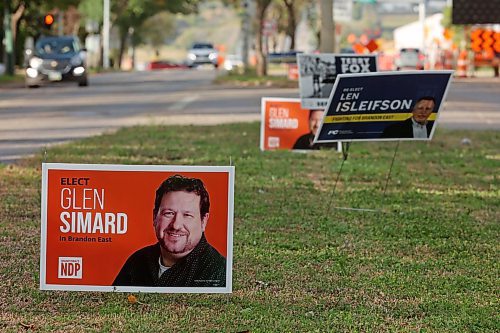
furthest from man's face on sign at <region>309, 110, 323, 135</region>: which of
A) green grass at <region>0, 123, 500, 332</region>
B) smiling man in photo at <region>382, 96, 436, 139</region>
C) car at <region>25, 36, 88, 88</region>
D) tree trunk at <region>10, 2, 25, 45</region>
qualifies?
tree trunk at <region>10, 2, 25, 45</region>

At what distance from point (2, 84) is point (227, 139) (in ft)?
81.8

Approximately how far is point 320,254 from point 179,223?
7.45ft

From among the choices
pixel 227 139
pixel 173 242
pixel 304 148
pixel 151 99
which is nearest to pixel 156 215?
pixel 173 242

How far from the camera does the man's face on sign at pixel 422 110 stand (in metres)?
11.3

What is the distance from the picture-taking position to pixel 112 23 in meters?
85.3

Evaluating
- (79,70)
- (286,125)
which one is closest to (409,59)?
(79,70)

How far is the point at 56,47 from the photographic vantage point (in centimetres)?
4125

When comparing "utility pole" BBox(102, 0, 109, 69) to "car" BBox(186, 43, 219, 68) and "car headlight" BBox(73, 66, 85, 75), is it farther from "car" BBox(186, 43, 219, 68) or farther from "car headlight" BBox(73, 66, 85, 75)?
"car headlight" BBox(73, 66, 85, 75)

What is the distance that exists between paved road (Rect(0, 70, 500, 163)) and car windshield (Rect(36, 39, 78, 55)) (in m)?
1.13

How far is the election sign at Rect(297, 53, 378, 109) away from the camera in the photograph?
1452cm

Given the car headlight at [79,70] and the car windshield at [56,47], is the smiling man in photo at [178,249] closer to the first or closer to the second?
the car headlight at [79,70]

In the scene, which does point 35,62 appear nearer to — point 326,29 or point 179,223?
point 326,29

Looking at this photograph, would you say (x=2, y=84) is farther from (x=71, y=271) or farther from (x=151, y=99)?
(x=71, y=271)

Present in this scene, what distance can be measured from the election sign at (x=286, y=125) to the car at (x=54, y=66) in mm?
23801
